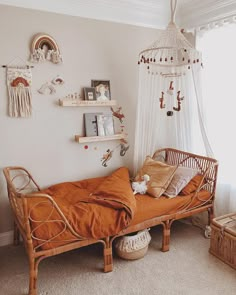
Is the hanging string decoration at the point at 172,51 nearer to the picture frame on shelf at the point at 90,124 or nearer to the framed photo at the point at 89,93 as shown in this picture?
the framed photo at the point at 89,93

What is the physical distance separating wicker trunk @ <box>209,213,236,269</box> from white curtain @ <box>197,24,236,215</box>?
0.42m

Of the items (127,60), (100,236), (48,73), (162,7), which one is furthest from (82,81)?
(100,236)

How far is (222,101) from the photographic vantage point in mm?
2959

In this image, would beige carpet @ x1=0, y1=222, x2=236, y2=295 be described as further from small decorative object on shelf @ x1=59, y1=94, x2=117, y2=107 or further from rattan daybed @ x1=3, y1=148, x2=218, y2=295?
small decorative object on shelf @ x1=59, y1=94, x2=117, y2=107

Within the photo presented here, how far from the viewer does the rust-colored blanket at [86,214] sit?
2.10m

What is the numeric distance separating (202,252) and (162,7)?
284cm

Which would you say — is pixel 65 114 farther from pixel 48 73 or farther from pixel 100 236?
pixel 100 236

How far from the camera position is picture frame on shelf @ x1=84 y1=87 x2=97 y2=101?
3025mm

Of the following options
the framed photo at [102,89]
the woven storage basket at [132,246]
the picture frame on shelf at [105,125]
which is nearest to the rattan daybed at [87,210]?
the woven storage basket at [132,246]

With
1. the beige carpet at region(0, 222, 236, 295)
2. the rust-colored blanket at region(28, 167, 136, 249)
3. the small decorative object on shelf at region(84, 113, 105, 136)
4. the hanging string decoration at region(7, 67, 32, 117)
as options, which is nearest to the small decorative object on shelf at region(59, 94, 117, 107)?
the small decorative object on shelf at region(84, 113, 105, 136)

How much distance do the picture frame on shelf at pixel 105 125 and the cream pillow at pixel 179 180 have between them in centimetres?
92

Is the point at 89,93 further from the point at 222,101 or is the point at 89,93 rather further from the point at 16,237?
the point at 16,237

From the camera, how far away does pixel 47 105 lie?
2.88 metres

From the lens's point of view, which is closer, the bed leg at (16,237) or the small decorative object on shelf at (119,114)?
the bed leg at (16,237)
